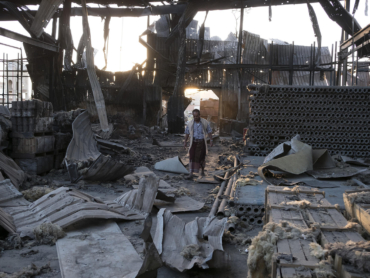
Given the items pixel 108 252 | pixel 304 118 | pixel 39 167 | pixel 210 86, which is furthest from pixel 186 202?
pixel 210 86

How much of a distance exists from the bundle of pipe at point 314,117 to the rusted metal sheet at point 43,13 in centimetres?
895

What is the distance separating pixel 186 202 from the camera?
Result: 635 cm

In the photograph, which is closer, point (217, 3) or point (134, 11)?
point (217, 3)

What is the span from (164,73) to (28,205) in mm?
17566

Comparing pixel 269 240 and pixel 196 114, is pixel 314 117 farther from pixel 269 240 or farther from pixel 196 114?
pixel 269 240

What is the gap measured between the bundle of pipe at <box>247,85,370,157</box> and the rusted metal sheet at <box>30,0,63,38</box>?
8.95 m

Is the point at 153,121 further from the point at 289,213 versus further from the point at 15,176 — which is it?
the point at 289,213

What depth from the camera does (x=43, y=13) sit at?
1388 centimetres

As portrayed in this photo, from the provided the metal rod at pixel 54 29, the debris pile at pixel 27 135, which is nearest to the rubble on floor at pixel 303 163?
the debris pile at pixel 27 135

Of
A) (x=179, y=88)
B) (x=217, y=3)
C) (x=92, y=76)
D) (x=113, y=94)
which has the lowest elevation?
(x=113, y=94)

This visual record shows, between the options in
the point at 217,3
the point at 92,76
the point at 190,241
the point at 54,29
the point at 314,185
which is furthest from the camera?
the point at 54,29

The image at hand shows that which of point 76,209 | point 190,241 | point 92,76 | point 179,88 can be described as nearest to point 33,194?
point 76,209

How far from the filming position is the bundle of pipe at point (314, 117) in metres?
9.39

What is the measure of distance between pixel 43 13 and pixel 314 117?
1140cm
